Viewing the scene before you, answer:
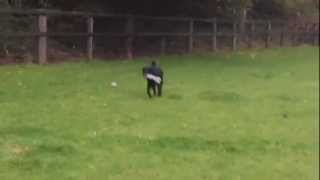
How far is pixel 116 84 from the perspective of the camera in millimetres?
16484

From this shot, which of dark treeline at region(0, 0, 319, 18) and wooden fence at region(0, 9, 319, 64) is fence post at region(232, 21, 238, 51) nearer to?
wooden fence at region(0, 9, 319, 64)

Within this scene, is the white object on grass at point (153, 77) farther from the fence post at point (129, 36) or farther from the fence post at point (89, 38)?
the fence post at point (129, 36)

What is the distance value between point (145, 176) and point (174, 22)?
20.6 meters

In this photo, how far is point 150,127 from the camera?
1109 cm

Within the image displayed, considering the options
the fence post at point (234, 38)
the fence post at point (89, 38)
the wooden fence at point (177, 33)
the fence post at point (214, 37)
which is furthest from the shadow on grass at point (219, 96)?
the fence post at point (234, 38)

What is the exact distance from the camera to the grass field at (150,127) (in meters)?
8.42

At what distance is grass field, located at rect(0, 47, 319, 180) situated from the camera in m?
8.42

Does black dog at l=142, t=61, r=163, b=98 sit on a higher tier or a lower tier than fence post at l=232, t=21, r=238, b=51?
higher

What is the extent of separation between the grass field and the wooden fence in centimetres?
91

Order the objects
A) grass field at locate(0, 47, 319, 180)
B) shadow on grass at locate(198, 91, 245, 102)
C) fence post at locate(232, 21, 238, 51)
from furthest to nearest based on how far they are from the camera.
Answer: fence post at locate(232, 21, 238, 51)
shadow on grass at locate(198, 91, 245, 102)
grass field at locate(0, 47, 319, 180)

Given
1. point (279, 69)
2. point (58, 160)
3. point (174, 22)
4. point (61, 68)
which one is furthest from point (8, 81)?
point (174, 22)

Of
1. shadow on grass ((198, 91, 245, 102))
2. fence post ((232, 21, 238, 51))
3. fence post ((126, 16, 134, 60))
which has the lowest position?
fence post ((232, 21, 238, 51))

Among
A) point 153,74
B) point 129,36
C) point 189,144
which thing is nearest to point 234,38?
point 129,36

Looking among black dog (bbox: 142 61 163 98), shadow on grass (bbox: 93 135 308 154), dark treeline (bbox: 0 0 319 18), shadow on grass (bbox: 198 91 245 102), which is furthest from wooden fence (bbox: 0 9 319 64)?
shadow on grass (bbox: 93 135 308 154)
